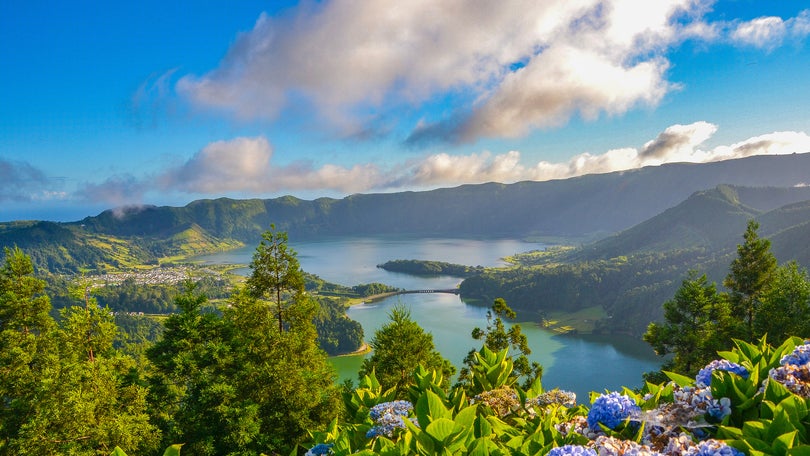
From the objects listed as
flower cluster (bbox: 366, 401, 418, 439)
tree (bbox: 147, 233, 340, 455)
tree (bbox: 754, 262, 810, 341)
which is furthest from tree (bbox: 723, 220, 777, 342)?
flower cluster (bbox: 366, 401, 418, 439)

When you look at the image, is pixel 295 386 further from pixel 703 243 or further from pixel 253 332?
pixel 703 243

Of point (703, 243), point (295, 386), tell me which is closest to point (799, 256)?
point (703, 243)

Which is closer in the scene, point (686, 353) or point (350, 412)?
point (350, 412)

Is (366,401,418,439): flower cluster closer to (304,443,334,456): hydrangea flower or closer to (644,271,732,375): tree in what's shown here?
(304,443,334,456): hydrangea flower

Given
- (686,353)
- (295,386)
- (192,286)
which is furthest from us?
(686,353)

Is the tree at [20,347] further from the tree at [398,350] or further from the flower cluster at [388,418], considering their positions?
the flower cluster at [388,418]

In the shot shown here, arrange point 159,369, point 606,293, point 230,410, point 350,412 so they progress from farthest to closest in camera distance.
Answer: point 606,293
point 159,369
point 230,410
point 350,412

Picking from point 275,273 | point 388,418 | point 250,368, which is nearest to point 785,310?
point 275,273
